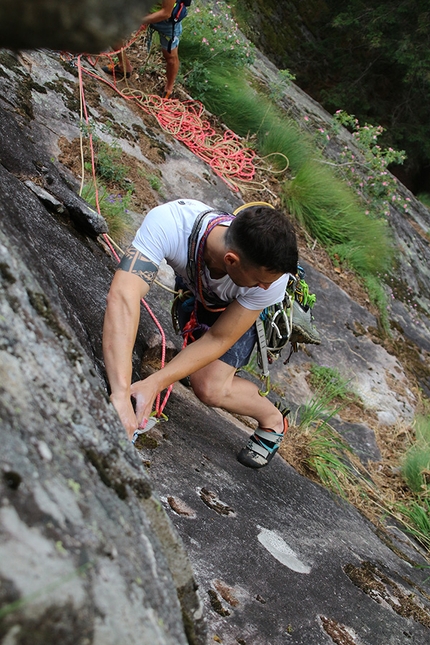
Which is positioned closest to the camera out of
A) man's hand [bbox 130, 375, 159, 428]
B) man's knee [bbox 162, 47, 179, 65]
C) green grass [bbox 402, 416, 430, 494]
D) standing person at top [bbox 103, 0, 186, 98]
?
man's hand [bbox 130, 375, 159, 428]

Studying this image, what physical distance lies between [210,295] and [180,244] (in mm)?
291

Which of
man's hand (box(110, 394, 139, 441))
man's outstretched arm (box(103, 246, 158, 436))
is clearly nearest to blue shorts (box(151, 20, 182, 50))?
man's outstretched arm (box(103, 246, 158, 436))

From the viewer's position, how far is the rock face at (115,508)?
890 millimetres

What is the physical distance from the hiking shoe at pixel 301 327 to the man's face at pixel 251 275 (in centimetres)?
77

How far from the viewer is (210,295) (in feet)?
8.80

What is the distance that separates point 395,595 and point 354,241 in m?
4.82

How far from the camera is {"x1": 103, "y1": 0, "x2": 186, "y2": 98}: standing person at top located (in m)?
5.35

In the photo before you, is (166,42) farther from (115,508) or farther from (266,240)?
(115,508)

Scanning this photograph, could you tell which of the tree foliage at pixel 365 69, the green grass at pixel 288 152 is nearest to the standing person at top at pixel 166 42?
the green grass at pixel 288 152

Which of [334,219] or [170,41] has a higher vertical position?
[170,41]

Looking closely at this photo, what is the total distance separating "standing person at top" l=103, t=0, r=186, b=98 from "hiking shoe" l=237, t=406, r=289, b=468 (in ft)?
13.0

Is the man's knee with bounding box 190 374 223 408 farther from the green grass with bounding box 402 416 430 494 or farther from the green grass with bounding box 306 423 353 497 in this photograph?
the green grass with bounding box 402 416 430 494

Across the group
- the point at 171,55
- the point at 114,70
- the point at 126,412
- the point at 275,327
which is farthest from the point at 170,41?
the point at 126,412

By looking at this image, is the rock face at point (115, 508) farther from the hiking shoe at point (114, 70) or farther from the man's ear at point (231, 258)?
the hiking shoe at point (114, 70)
